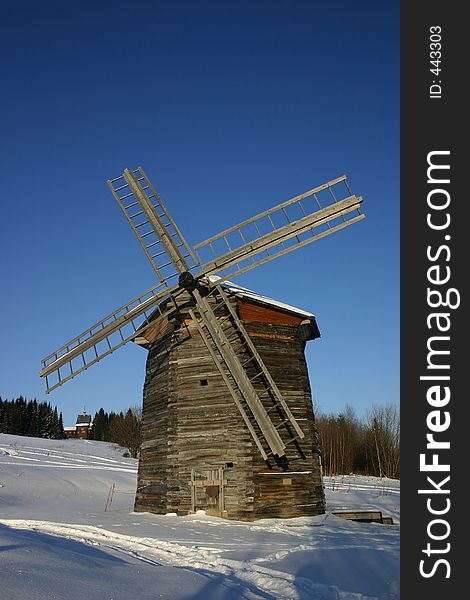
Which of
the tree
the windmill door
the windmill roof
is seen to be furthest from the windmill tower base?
the windmill roof

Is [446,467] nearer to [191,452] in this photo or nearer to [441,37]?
[441,37]

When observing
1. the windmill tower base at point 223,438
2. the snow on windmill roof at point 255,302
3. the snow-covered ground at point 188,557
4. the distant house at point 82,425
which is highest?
the snow on windmill roof at point 255,302

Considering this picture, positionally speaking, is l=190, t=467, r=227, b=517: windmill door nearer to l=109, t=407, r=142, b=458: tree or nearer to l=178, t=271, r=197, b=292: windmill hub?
l=178, t=271, r=197, b=292: windmill hub

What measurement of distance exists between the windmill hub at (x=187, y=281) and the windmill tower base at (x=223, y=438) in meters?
1.23

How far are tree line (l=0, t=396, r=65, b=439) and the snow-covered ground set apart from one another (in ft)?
256

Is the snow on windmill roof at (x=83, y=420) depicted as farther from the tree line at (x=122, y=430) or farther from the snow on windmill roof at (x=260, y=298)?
the snow on windmill roof at (x=260, y=298)

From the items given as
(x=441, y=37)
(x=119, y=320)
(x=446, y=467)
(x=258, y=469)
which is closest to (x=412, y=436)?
(x=446, y=467)

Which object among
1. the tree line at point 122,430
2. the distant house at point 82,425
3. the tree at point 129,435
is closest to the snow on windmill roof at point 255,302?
the tree line at point 122,430

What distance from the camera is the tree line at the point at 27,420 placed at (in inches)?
3666

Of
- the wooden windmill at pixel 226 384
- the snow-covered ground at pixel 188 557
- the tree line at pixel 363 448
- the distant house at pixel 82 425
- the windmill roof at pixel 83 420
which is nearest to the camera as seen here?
the snow-covered ground at pixel 188 557

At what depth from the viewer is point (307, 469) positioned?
56.2ft

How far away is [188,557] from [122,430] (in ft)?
243

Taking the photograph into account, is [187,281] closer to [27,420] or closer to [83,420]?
[27,420]

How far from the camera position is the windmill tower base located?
16.5 m
